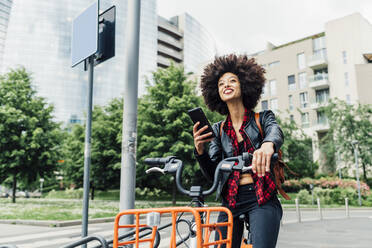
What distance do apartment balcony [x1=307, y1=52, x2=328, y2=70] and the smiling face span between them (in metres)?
42.1

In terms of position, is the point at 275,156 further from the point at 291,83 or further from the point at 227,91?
the point at 291,83

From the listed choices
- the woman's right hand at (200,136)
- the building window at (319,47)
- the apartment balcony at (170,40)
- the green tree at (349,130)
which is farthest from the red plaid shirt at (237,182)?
the apartment balcony at (170,40)

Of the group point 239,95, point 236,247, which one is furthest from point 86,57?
point 236,247

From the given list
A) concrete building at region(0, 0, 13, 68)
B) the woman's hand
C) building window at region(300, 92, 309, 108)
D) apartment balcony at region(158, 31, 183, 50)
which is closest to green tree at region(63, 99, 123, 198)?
the woman's hand

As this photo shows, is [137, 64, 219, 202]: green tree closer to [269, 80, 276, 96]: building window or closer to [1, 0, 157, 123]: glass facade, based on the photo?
[269, 80, 276, 96]: building window

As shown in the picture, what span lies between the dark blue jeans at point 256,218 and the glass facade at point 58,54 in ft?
247

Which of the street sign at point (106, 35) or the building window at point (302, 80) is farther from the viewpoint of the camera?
the building window at point (302, 80)

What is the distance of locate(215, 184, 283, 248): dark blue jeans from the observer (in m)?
2.09

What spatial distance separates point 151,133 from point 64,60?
68188 mm

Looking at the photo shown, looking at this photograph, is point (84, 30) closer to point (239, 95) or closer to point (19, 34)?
point (239, 95)

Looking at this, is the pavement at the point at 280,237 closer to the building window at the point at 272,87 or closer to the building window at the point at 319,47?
the building window at the point at 319,47

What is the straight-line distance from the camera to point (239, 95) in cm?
262

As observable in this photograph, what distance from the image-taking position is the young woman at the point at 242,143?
2105 mm

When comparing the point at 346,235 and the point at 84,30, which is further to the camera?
the point at 346,235
